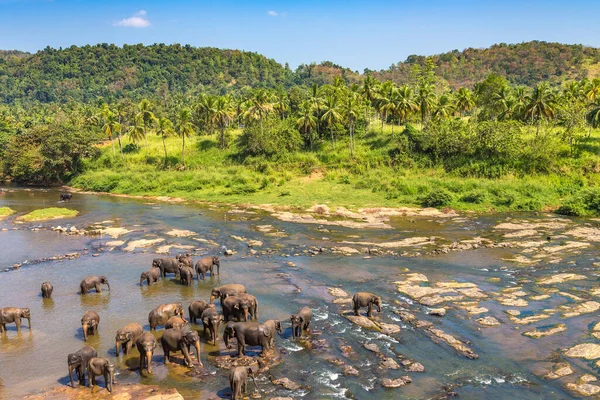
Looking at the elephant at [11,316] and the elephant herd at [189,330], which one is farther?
the elephant at [11,316]

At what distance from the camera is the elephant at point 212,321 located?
17.6 m

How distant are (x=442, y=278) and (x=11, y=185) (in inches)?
2783

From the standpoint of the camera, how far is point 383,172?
5994 centimetres

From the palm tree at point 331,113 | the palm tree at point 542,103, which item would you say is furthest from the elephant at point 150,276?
the palm tree at point 542,103

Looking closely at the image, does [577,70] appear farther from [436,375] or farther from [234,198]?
[436,375]

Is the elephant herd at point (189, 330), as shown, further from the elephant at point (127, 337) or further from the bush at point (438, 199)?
the bush at point (438, 199)

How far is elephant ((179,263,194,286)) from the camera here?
24.5m

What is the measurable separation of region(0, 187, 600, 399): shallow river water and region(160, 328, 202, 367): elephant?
0.48 m

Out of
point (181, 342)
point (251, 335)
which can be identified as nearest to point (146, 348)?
point (181, 342)

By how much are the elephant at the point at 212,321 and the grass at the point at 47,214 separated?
3274 cm

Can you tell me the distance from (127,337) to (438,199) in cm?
3666

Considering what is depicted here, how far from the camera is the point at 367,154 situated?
65.7m

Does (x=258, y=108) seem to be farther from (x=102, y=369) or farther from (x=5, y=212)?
(x=102, y=369)

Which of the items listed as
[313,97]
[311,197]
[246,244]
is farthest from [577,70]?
[246,244]
